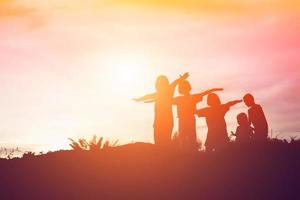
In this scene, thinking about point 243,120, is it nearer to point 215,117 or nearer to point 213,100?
point 215,117

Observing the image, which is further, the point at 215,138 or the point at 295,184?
the point at 215,138

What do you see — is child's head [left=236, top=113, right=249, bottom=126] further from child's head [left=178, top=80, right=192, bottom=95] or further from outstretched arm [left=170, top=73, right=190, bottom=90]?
outstretched arm [left=170, top=73, right=190, bottom=90]

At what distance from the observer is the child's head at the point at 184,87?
1986cm

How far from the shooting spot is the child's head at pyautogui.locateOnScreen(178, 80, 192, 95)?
1986 cm

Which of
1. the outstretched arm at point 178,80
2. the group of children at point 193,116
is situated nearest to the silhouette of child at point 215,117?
the group of children at point 193,116

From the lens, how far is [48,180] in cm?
1611

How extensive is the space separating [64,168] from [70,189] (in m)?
1.16

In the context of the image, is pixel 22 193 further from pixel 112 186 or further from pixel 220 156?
Result: pixel 220 156

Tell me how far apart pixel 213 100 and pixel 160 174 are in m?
5.34

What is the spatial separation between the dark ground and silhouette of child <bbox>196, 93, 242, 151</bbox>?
314 cm

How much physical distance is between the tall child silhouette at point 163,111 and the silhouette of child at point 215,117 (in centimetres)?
124

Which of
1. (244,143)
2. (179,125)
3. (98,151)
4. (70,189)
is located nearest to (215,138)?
(179,125)

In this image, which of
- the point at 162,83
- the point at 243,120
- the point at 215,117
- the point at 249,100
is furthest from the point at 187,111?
the point at 249,100

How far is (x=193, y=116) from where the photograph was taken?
20000mm
